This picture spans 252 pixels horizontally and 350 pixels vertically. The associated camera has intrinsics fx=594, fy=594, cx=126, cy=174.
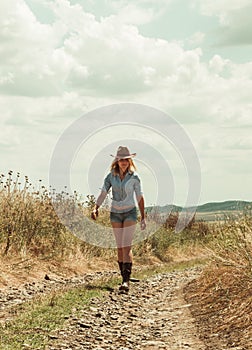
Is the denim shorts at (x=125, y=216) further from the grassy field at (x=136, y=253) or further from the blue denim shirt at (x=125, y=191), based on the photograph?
the grassy field at (x=136, y=253)

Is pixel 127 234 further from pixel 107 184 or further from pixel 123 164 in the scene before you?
pixel 123 164

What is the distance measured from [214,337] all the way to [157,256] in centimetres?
1261

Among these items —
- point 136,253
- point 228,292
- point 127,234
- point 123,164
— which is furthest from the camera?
point 136,253

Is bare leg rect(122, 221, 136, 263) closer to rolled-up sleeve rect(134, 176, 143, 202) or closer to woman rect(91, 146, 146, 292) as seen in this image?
woman rect(91, 146, 146, 292)

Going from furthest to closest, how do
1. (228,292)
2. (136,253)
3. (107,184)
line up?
1. (136,253)
2. (107,184)
3. (228,292)

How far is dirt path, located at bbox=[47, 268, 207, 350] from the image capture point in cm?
662

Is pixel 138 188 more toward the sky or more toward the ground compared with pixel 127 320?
more toward the sky

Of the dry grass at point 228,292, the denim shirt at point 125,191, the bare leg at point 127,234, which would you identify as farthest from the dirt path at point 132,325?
the denim shirt at point 125,191

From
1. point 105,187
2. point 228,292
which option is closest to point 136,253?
point 105,187

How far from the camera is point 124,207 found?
10.5 metres

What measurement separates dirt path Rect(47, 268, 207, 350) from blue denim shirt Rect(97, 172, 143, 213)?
1.51 m

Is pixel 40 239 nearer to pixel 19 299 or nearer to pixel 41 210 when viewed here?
pixel 41 210

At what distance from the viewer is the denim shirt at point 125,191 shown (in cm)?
1056

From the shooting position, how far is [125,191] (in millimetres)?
10617
